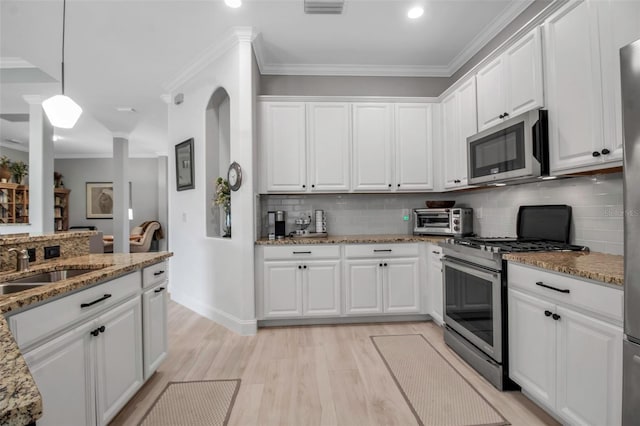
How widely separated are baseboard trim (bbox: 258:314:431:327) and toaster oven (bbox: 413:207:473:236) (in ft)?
3.02

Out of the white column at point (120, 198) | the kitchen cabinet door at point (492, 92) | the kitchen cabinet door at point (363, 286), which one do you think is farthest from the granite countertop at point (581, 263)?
the white column at point (120, 198)

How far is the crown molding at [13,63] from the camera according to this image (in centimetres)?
358

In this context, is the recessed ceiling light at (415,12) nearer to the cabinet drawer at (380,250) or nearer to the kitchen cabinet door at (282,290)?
the cabinet drawer at (380,250)

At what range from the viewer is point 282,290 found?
313cm

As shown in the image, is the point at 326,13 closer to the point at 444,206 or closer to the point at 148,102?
the point at 444,206

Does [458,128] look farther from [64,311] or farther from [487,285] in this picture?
[64,311]

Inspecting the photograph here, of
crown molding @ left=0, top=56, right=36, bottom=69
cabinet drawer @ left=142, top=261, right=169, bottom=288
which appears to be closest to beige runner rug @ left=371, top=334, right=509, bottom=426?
cabinet drawer @ left=142, top=261, right=169, bottom=288

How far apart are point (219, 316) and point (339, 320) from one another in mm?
1278

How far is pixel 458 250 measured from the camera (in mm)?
2477

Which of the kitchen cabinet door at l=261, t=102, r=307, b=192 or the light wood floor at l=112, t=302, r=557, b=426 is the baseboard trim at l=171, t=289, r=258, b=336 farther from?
the kitchen cabinet door at l=261, t=102, r=307, b=192

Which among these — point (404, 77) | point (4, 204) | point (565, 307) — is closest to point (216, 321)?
point (565, 307)

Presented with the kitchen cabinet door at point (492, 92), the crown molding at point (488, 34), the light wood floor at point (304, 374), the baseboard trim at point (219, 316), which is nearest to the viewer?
the light wood floor at point (304, 374)

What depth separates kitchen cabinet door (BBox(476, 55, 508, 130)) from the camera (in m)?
2.44

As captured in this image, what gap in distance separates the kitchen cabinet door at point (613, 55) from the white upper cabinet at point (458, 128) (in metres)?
1.16
